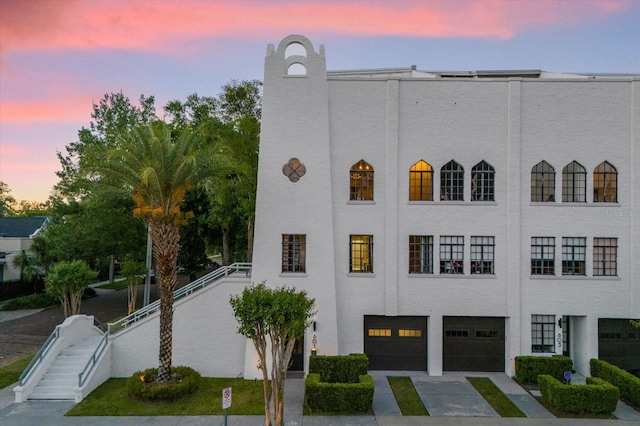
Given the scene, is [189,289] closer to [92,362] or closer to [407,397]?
[92,362]

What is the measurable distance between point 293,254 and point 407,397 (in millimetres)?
7841

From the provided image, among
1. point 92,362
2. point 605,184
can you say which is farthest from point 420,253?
point 92,362

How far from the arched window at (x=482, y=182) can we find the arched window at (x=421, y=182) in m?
2.06

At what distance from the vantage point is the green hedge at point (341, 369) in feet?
53.2

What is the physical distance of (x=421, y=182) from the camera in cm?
1889

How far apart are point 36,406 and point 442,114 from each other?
2093 cm

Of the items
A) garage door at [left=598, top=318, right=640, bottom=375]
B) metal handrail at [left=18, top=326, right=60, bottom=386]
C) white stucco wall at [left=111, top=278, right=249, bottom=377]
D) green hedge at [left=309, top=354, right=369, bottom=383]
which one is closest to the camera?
metal handrail at [left=18, top=326, right=60, bottom=386]

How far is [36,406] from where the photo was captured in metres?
14.5

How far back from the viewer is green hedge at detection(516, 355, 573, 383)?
667 inches

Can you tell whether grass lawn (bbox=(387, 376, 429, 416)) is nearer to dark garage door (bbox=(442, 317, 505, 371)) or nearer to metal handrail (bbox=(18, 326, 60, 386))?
dark garage door (bbox=(442, 317, 505, 371))

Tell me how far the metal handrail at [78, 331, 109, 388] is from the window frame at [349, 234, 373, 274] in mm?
11661

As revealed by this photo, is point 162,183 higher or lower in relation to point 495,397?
higher

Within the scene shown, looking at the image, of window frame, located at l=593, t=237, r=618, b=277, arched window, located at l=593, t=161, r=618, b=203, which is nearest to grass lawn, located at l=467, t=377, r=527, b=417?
window frame, located at l=593, t=237, r=618, b=277

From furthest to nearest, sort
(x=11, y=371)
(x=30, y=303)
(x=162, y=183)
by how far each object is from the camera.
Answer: (x=30, y=303) < (x=11, y=371) < (x=162, y=183)
